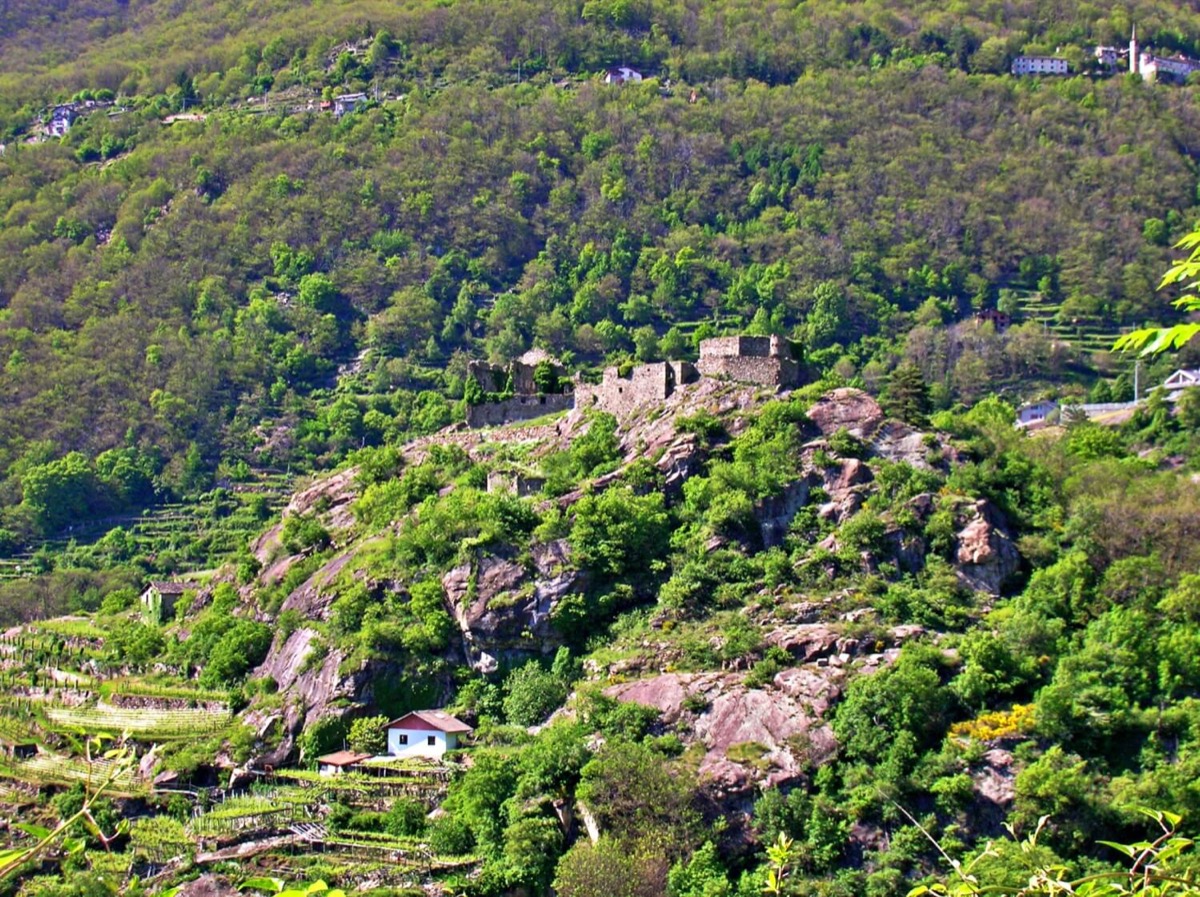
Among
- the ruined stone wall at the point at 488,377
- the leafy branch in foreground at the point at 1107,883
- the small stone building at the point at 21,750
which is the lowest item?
the small stone building at the point at 21,750

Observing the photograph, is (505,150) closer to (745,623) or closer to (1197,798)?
(745,623)

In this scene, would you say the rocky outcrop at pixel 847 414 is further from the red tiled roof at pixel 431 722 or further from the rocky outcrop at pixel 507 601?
the red tiled roof at pixel 431 722

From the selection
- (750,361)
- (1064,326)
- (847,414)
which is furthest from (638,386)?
(1064,326)

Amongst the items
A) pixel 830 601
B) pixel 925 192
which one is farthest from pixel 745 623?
pixel 925 192

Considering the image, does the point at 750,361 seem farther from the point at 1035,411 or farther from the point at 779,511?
the point at 1035,411

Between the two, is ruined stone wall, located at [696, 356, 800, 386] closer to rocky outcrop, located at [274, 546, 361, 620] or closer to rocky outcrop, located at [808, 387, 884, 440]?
rocky outcrop, located at [808, 387, 884, 440]

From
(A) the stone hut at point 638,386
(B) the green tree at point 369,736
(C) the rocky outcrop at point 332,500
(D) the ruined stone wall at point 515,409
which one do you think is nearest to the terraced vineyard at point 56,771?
(B) the green tree at point 369,736
